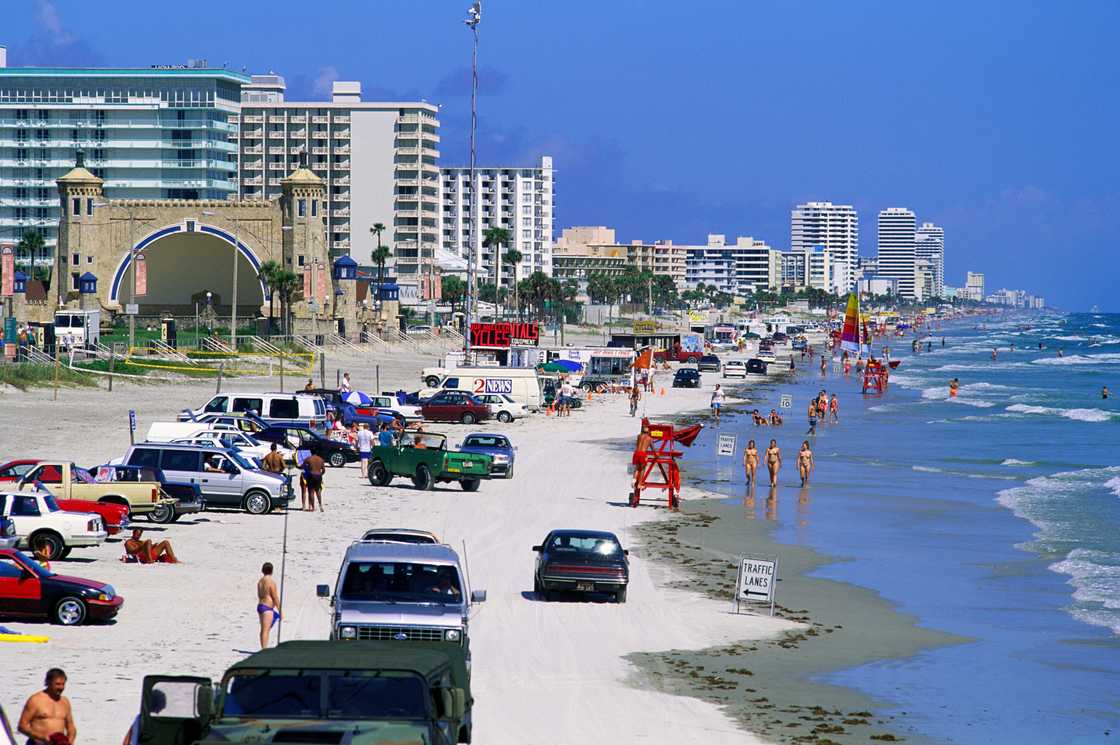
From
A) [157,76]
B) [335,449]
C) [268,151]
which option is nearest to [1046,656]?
[335,449]

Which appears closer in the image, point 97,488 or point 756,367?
point 97,488

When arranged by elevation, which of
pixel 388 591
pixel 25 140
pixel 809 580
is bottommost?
pixel 809 580

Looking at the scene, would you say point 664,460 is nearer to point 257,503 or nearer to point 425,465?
point 425,465

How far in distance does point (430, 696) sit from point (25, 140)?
152335mm

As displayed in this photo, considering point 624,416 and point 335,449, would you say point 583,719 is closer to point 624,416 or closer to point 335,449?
point 335,449

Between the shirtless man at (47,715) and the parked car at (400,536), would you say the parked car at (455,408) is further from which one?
the shirtless man at (47,715)

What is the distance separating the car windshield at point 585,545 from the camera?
2559 cm

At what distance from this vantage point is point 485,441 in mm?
45438

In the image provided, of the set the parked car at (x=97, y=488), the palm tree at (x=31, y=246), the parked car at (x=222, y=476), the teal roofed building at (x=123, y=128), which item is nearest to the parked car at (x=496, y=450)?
the parked car at (x=222, y=476)

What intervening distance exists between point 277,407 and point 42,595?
2760 cm

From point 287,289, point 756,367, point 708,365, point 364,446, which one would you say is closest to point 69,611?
point 364,446

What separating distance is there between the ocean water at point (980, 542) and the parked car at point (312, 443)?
10.6 metres

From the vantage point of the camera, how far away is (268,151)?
184750 millimetres

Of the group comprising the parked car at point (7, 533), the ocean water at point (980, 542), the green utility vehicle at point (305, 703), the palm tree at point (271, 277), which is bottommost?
the ocean water at point (980, 542)
